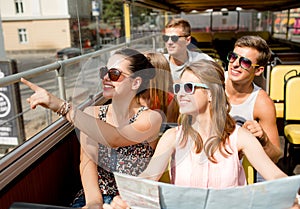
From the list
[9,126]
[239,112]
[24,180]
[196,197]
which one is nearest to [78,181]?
[24,180]

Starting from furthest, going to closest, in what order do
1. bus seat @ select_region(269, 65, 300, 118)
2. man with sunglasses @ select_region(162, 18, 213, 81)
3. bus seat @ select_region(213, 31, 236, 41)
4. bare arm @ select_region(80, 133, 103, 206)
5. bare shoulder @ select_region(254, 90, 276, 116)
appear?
bus seat @ select_region(213, 31, 236, 41)
bus seat @ select_region(269, 65, 300, 118)
man with sunglasses @ select_region(162, 18, 213, 81)
bare shoulder @ select_region(254, 90, 276, 116)
bare arm @ select_region(80, 133, 103, 206)

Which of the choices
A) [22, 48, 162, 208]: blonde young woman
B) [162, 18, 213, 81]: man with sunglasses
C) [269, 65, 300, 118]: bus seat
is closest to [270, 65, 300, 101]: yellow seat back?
[269, 65, 300, 118]: bus seat

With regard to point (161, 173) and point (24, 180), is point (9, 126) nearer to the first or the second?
point (24, 180)

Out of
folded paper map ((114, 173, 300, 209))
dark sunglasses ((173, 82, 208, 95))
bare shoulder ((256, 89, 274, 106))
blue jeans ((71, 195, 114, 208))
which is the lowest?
blue jeans ((71, 195, 114, 208))

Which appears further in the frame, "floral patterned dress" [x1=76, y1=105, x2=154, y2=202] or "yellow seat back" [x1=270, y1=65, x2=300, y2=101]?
"yellow seat back" [x1=270, y1=65, x2=300, y2=101]

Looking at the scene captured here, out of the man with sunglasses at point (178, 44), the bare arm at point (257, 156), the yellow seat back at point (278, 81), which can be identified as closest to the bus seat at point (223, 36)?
the yellow seat back at point (278, 81)

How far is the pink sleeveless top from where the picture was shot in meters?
1.33

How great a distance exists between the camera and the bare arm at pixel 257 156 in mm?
1293

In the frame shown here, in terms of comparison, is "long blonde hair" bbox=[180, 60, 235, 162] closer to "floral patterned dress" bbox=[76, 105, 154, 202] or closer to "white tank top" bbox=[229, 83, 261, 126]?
"floral patterned dress" bbox=[76, 105, 154, 202]

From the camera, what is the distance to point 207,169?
4.41 feet

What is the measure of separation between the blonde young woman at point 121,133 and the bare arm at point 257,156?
448mm

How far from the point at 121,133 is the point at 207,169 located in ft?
1.40

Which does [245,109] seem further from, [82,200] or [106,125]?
[82,200]

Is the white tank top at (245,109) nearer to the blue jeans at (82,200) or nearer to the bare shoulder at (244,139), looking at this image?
the bare shoulder at (244,139)
